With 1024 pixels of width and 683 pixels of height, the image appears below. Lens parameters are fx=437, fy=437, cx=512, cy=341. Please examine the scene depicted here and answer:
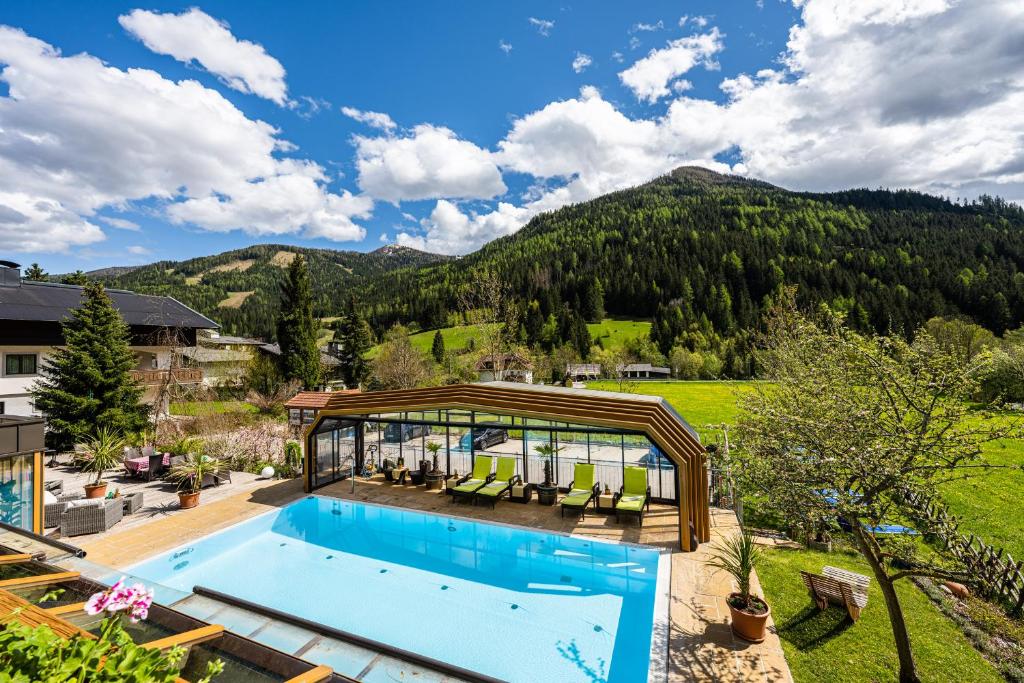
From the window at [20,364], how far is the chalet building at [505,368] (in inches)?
1087

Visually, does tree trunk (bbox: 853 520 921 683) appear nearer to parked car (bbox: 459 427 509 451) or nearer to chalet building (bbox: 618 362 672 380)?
parked car (bbox: 459 427 509 451)

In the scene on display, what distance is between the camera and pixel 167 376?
2461 centimetres

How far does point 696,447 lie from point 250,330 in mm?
116126

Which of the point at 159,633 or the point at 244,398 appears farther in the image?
the point at 244,398

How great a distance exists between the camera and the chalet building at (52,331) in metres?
22.7

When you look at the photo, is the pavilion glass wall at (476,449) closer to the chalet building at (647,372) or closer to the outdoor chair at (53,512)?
the outdoor chair at (53,512)

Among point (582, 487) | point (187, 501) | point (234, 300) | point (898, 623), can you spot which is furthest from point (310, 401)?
point (234, 300)

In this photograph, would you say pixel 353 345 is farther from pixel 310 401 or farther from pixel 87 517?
pixel 87 517

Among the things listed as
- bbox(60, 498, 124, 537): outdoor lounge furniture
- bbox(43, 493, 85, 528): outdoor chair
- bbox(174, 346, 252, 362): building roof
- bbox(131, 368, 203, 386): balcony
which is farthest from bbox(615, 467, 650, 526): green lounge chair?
bbox(174, 346, 252, 362): building roof

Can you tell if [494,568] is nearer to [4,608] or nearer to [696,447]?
[696,447]

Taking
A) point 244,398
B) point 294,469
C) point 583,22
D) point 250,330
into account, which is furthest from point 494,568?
point 250,330

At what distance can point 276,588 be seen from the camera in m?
9.07

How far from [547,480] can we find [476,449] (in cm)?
336

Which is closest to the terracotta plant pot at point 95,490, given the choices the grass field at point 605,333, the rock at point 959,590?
the rock at point 959,590
